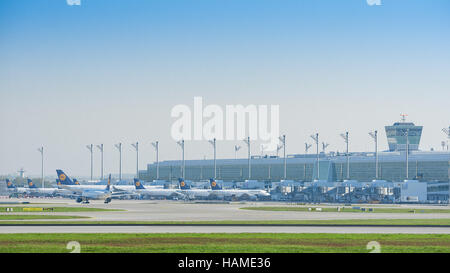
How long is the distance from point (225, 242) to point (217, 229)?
15.4 metres

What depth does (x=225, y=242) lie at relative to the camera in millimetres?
56250

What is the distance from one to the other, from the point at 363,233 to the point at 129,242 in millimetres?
22623

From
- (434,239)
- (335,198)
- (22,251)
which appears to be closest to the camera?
(22,251)

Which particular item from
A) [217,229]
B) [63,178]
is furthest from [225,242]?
[63,178]

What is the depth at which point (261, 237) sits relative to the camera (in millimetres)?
61312

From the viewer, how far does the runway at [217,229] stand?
68.6 meters

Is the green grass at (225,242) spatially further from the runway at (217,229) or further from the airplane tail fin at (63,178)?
the airplane tail fin at (63,178)

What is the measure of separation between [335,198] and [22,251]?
14616 cm

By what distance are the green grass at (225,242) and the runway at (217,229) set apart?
15.2 ft
